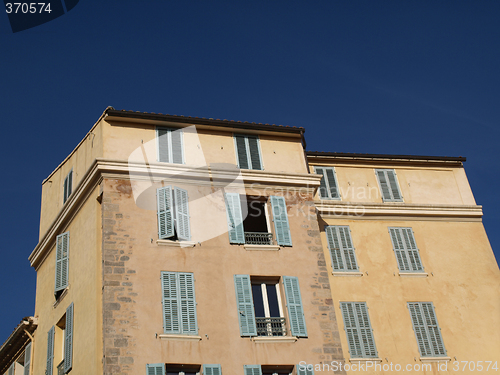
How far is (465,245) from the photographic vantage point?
2611 cm

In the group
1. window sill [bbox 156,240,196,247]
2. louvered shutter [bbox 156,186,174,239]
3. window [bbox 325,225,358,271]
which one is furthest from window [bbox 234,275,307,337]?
window [bbox 325,225,358,271]

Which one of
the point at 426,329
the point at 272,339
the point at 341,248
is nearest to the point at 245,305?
the point at 272,339

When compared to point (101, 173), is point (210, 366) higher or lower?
lower

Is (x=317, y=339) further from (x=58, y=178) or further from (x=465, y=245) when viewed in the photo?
(x=58, y=178)

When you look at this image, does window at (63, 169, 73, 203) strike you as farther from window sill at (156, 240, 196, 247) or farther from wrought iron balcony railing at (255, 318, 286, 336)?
wrought iron balcony railing at (255, 318, 286, 336)

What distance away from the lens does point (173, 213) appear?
73.1 feet

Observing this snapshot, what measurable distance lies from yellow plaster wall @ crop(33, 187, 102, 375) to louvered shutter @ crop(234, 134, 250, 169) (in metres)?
5.31

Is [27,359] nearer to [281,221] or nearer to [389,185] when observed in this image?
[281,221]

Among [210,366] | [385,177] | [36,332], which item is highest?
[385,177]

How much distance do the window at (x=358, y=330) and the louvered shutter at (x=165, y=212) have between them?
6586 mm

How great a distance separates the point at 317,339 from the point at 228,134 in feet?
27.6

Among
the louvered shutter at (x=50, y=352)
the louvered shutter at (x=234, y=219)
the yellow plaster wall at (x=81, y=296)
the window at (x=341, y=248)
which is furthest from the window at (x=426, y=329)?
the louvered shutter at (x=50, y=352)

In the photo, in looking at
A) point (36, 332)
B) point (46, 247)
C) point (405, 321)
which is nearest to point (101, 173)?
point (46, 247)

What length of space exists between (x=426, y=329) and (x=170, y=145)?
10958mm
